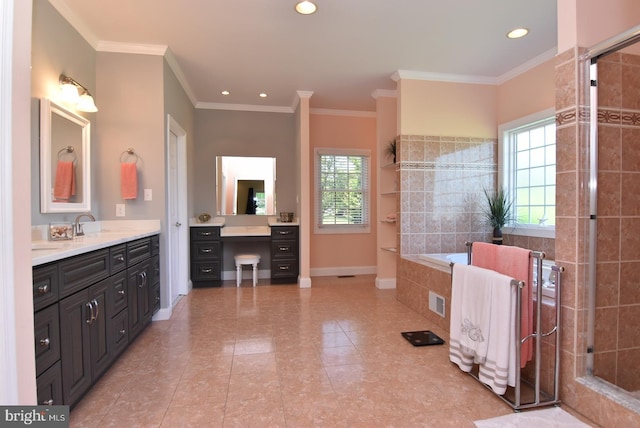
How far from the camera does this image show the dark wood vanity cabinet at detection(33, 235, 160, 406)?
1.48m

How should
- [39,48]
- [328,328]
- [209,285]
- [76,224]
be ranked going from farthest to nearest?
[209,285]
[328,328]
[76,224]
[39,48]

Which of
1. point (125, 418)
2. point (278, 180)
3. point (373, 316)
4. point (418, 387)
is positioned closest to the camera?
point (125, 418)

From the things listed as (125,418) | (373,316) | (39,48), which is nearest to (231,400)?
(125,418)

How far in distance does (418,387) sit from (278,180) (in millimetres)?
3813

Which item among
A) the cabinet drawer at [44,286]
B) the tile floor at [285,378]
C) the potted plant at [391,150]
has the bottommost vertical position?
the tile floor at [285,378]

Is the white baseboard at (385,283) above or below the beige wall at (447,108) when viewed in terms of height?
below

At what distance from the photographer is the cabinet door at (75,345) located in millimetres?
1634

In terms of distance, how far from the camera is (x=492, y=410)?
5.92ft

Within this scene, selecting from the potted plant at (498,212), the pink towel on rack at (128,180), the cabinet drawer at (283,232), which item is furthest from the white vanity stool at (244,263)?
the potted plant at (498,212)

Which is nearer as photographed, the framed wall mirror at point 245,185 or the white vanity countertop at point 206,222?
the white vanity countertop at point 206,222

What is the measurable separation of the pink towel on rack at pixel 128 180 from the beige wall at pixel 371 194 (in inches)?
109

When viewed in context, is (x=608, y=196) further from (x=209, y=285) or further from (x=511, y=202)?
(x=209, y=285)

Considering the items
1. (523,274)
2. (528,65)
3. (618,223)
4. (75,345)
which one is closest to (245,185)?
(75,345)

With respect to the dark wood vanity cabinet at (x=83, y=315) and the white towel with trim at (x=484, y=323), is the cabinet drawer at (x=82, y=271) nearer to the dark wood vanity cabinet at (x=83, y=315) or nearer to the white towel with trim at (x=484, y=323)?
the dark wood vanity cabinet at (x=83, y=315)
